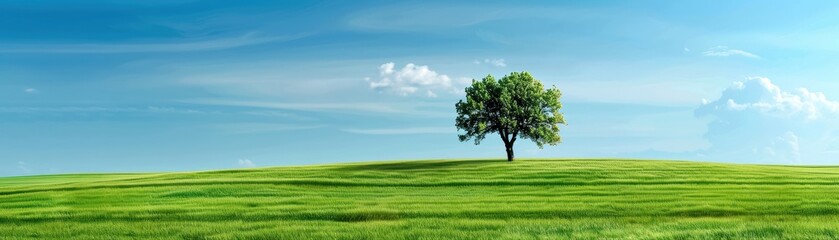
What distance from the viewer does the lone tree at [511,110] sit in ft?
189

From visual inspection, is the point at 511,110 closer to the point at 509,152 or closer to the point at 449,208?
the point at 509,152

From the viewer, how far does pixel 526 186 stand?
35812 millimetres

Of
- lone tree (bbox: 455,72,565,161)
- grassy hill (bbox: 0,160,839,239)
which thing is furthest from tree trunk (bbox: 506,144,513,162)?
grassy hill (bbox: 0,160,839,239)

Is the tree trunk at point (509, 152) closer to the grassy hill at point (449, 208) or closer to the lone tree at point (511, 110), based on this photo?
the lone tree at point (511, 110)

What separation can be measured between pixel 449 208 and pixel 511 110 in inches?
1358

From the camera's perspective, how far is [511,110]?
189 ft

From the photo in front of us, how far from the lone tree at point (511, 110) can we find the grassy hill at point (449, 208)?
16.1 meters

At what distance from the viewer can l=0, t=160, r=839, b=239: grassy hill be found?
61.2ft

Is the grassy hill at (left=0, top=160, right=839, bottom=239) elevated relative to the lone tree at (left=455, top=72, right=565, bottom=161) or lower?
lower

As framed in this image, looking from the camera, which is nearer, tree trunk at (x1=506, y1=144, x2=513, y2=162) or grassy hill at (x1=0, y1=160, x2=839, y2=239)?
grassy hill at (x1=0, y1=160, x2=839, y2=239)

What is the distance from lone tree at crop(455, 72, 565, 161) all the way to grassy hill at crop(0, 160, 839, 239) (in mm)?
16051

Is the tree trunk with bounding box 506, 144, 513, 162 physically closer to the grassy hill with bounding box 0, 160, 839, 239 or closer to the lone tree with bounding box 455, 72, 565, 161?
the lone tree with bounding box 455, 72, 565, 161

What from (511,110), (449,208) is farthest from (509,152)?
(449,208)

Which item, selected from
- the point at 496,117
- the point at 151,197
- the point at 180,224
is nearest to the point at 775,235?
the point at 180,224
